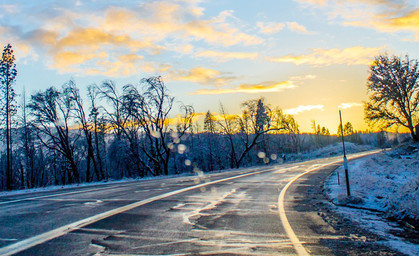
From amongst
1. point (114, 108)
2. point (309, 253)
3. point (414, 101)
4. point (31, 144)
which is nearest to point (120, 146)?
point (114, 108)

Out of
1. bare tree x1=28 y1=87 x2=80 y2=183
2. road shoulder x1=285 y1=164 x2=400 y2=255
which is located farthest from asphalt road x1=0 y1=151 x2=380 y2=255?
bare tree x1=28 y1=87 x2=80 y2=183

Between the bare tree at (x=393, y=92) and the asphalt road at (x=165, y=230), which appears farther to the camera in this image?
the bare tree at (x=393, y=92)

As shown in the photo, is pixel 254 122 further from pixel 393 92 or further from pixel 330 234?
pixel 330 234

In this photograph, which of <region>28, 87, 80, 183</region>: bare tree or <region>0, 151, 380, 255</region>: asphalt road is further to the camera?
<region>28, 87, 80, 183</region>: bare tree

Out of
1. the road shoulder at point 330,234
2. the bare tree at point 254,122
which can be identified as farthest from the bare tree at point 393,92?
the road shoulder at point 330,234

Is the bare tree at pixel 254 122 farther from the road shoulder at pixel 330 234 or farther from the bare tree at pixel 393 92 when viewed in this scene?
the road shoulder at pixel 330 234

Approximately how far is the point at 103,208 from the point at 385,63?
40.6m

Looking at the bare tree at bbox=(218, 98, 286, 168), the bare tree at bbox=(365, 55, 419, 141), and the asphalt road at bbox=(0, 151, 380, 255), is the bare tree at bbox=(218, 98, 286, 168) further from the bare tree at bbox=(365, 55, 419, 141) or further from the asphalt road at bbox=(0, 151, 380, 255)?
the asphalt road at bbox=(0, 151, 380, 255)

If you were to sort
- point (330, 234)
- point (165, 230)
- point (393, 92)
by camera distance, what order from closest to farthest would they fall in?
point (330, 234) < point (165, 230) < point (393, 92)

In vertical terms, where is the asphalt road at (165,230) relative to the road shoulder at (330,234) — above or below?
above

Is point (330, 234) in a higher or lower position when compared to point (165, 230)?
lower

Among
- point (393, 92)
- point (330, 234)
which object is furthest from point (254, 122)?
point (330, 234)

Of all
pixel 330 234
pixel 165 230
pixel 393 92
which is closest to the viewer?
pixel 330 234

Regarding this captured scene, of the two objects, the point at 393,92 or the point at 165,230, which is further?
the point at 393,92
